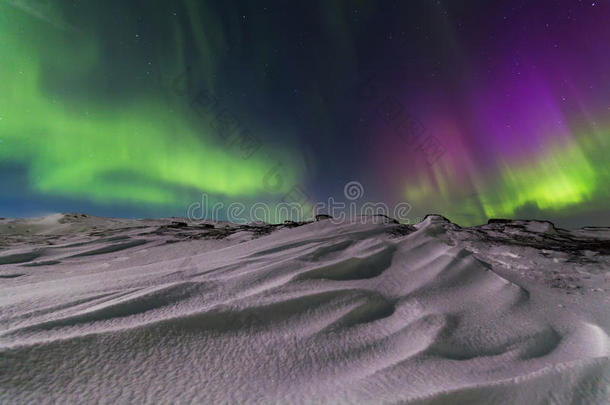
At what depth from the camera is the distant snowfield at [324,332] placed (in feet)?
3.75

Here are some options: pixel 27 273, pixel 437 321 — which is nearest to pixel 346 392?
pixel 437 321

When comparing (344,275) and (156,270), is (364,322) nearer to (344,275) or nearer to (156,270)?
(344,275)

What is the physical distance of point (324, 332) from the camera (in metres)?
1.65

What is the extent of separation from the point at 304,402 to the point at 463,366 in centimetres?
74

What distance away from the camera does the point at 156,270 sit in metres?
3.01

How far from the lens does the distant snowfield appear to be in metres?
1.14

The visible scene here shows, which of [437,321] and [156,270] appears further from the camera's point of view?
[156,270]

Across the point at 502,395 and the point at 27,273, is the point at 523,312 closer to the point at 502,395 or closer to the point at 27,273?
the point at 502,395

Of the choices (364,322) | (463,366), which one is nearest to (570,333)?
(463,366)

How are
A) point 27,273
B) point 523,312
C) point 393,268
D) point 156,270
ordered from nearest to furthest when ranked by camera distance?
1. point 523,312
2. point 393,268
3. point 156,270
4. point 27,273

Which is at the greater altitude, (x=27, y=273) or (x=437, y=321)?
(x=27, y=273)

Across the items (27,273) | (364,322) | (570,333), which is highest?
(27,273)

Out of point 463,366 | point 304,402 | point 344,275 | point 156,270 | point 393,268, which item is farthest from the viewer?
point 156,270

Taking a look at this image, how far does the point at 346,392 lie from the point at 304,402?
Result: 0.17 m
